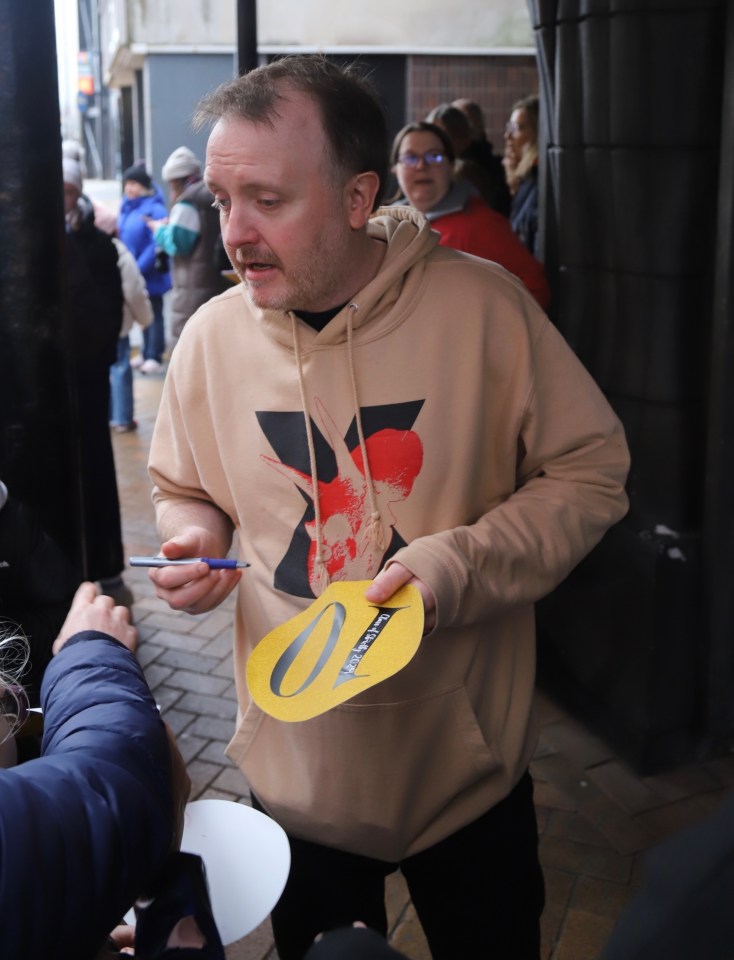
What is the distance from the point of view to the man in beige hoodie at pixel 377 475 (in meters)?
1.82

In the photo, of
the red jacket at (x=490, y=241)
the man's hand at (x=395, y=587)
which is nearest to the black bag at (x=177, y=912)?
the man's hand at (x=395, y=587)

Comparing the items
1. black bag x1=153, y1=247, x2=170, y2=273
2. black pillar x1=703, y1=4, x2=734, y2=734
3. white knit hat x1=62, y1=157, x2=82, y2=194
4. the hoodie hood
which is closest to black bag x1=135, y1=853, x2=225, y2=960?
the hoodie hood

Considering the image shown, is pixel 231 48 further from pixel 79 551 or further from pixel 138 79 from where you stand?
pixel 79 551

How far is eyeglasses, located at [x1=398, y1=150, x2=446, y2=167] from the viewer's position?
4.58m

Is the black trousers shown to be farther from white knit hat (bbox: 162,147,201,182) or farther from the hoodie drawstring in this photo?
white knit hat (bbox: 162,147,201,182)

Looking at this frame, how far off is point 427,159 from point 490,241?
581mm

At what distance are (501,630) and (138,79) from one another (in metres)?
19.0

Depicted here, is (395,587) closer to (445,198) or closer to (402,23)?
(445,198)

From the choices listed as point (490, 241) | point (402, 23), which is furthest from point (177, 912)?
point (402, 23)

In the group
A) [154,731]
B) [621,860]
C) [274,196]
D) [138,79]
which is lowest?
→ [621,860]

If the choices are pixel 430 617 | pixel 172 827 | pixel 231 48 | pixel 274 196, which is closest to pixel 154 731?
pixel 172 827

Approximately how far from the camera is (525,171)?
5844 millimetres

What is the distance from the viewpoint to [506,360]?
1.92 metres

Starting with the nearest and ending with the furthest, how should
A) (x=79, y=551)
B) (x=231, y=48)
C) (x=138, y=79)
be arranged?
(x=79, y=551), (x=231, y=48), (x=138, y=79)
